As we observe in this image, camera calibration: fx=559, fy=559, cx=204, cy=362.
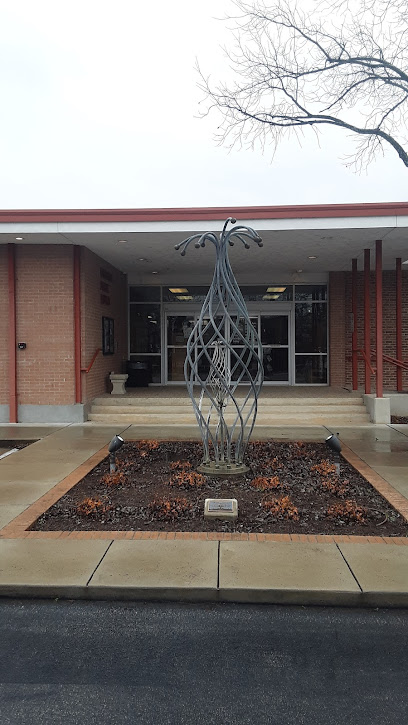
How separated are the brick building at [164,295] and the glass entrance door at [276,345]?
31 mm

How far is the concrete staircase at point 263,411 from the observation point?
11969 millimetres

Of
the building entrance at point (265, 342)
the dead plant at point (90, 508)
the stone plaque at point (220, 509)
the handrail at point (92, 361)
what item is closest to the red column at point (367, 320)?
the building entrance at point (265, 342)

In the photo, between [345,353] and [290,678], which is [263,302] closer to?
[345,353]

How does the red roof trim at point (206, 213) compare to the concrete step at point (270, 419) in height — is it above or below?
above

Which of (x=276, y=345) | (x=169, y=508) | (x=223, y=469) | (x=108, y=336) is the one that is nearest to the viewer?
(x=169, y=508)

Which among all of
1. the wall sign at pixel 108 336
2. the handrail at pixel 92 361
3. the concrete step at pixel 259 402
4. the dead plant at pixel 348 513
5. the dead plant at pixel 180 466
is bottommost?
the dead plant at pixel 348 513

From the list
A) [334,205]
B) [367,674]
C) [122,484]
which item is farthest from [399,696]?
[334,205]

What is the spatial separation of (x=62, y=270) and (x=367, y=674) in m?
10.6

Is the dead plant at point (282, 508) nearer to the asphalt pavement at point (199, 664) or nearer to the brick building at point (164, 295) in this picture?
the asphalt pavement at point (199, 664)

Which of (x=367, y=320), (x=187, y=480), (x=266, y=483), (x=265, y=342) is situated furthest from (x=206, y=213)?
(x=265, y=342)

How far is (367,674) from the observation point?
3072 mm

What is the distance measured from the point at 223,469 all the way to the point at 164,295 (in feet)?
36.2

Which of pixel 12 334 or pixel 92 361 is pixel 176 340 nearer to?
pixel 92 361

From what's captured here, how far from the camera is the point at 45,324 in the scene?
1217 centimetres
